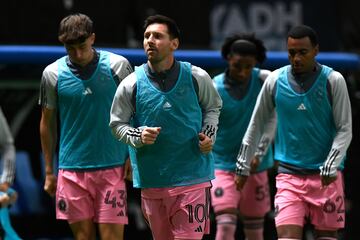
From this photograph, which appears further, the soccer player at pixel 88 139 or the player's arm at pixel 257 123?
the player's arm at pixel 257 123

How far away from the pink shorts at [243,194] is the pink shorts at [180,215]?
1.96 metres

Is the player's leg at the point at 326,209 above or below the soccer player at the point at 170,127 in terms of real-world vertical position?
below

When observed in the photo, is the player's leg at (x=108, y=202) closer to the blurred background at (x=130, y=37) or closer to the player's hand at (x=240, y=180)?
the player's hand at (x=240, y=180)

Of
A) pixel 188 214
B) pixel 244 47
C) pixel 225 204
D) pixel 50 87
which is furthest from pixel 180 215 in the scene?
pixel 244 47

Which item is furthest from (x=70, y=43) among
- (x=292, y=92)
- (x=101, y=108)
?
(x=292, y=92)

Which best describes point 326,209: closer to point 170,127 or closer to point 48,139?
point 170,127

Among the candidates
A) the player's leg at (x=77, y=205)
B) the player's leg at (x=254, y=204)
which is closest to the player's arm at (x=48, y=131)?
the player's leg at (x=77, y=205)

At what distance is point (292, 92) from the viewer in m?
11.2

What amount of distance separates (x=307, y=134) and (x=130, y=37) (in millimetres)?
6505

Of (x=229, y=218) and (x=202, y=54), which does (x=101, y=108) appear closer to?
(x=229, y=218)

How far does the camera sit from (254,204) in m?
12.9

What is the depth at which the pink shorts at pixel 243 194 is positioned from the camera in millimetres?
12656

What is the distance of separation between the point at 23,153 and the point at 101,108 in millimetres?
3411

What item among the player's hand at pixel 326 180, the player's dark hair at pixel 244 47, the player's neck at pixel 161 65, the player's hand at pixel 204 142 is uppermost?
the player's neck at pixel 161 65
